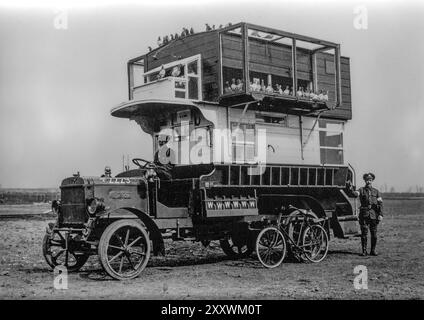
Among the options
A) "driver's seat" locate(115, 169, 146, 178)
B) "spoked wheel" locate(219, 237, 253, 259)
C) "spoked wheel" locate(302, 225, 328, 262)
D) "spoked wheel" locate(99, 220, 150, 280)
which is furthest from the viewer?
"spoked wheel" locate(219, 237, 253, 259)

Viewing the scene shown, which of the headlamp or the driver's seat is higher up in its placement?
the driver's seat

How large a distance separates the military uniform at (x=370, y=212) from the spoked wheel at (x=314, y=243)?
3.53 ft

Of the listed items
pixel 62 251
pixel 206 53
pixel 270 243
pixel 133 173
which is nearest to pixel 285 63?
pixel 206 53

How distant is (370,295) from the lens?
8625mm

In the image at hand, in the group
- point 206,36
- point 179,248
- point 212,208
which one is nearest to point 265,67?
point 206,36

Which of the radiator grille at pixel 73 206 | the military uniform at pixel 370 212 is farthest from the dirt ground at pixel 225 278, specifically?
the radiator grille at pixel 73 206

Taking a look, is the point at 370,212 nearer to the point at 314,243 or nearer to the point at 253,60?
the point at 314,243

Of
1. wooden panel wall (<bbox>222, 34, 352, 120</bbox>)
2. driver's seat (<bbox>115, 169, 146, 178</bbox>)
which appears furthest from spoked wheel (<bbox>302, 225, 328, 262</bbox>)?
driver's seat (<bbox>115, 169, 146, 178</bbox>)

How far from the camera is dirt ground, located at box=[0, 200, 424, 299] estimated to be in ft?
28.9

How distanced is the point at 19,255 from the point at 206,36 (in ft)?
24.1

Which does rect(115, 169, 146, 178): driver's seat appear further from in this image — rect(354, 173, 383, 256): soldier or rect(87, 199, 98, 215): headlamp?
rect(354, 173, 383, 256): soldier

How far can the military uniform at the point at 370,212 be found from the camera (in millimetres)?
13875

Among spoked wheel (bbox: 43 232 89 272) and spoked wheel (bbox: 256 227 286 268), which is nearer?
spoked wheel (bbox: 43 232 89 272)

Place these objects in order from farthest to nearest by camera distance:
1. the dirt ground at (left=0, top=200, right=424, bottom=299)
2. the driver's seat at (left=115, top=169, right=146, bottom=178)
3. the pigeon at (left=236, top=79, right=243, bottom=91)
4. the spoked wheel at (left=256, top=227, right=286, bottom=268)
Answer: the pigeon at (left=236, top=79, right=243, bottom=91) < the spoked wheel at (left=256, top=227, right=286, bottom=268) < the driver's seat at (left=115, top=169, right=146, bottom=178) < the dirt ground at (left=0, top=200, right=424, bottom=299)
